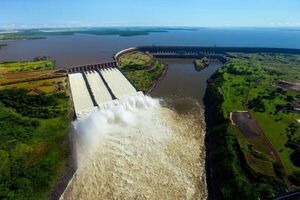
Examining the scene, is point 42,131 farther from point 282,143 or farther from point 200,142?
point 282,143

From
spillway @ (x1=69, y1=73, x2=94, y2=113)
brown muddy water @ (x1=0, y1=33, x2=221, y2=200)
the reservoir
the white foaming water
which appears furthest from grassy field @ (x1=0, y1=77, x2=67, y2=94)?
brown muddy water @ (x1=0, y1=33, x2=221, y2=200)

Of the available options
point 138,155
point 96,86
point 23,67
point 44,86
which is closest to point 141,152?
point 138,155

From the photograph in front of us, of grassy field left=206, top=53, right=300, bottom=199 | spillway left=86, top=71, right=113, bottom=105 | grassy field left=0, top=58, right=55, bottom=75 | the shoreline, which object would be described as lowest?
grassy field left=0, top=58, right=55, bottom=75

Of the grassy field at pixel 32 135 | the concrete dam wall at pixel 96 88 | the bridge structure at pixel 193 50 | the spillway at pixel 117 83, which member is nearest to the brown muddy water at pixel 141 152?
the grassy field at pixel 32 135

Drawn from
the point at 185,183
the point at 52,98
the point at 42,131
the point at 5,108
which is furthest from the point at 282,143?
the point at 5,108

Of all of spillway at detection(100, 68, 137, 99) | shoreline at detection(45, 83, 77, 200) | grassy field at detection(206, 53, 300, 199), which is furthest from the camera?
spillway at detection(100, 68, 137, 99)

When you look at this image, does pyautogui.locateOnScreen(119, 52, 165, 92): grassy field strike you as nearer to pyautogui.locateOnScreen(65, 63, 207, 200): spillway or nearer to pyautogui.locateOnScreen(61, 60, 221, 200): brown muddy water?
pyautogui.locateOnScreen(65, 63, 207, 200): spillway

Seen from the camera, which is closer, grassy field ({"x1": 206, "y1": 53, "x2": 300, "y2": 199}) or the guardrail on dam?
grassy field ({"x1": 206, "y1": 53, "x2": 300, "y2": 199})

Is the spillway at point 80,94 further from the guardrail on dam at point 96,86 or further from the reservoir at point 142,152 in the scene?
the reservoir at point 142,152
